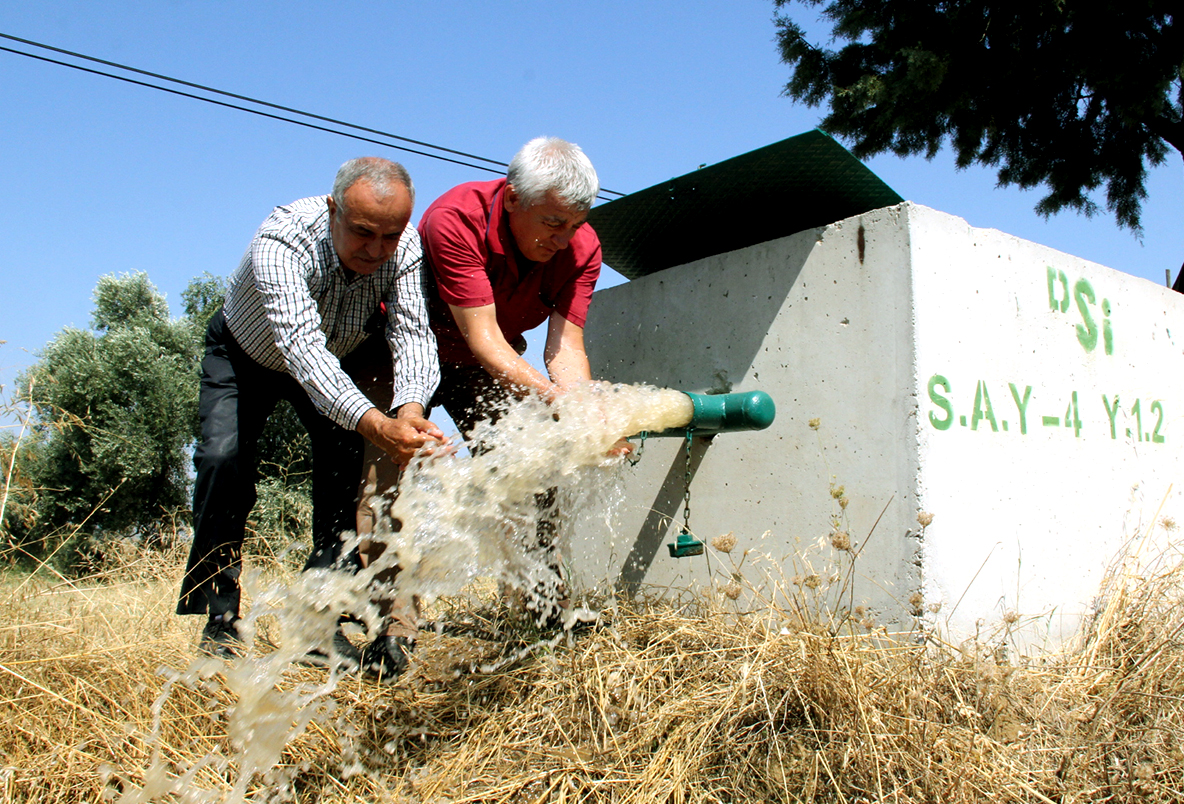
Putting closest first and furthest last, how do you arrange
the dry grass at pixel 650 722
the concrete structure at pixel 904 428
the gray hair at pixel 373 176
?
the dry grass at pixel 650 722 < the gray hair at pixel 373 176 < the concrete structure at pixel 904 428

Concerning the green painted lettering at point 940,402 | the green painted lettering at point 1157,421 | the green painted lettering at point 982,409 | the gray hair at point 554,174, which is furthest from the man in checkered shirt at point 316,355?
the green painted lettering at point 1157,421

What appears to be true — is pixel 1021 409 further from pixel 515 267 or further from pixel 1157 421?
pixel 515 267

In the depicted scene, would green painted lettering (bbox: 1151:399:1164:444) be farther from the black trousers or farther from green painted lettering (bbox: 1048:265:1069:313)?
the black trousers

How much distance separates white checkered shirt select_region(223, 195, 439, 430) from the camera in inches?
77.2

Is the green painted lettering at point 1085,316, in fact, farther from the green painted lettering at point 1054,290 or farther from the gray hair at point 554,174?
the gray hair at point 554,174

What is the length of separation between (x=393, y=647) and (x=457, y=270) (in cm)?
101

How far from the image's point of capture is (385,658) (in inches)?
80.8

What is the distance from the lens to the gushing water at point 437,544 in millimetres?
1690

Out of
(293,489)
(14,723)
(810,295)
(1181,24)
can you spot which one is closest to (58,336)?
(293,489)

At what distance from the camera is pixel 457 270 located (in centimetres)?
211

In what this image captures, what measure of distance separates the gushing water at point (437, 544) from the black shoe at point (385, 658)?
0.28 ft

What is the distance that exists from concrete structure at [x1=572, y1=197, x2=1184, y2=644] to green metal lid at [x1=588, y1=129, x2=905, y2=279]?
0.38 feet

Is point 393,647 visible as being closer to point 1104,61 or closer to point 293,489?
point 293,489

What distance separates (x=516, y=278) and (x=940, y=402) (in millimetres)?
1210
